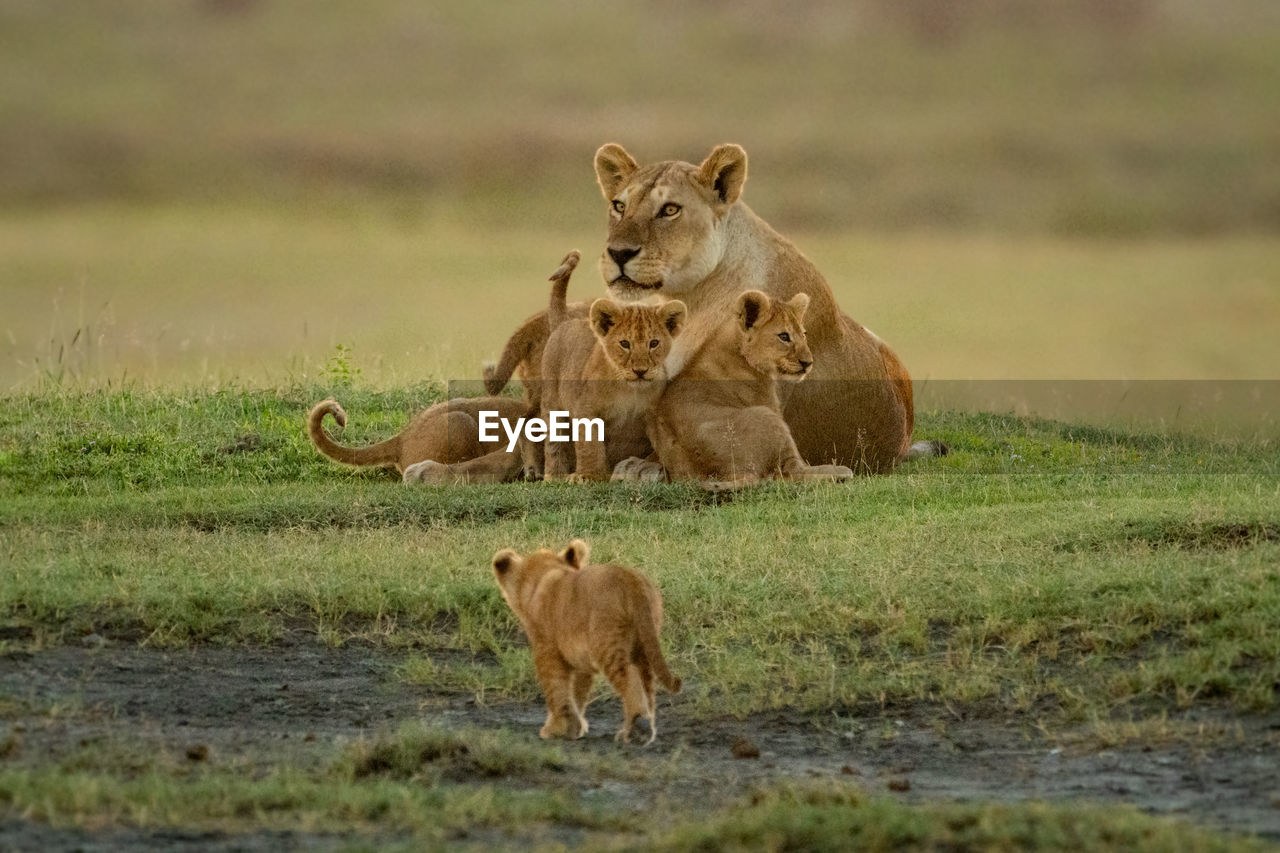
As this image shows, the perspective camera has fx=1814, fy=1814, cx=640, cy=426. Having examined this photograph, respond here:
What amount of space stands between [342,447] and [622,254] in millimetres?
2067

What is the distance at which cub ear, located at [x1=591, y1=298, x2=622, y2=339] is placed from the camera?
33.1 feet

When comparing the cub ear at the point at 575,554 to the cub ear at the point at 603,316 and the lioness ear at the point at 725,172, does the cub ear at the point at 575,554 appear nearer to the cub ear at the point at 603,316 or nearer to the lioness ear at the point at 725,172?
the cub ear at the point at 603,316

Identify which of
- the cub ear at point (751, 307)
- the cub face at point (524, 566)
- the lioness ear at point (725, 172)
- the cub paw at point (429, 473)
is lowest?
the cub face at point (524, 566)

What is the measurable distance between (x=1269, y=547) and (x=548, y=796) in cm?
411

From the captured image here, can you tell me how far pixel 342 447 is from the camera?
433 inches

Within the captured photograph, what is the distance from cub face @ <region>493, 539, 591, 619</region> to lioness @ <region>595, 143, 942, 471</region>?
4.72 meters

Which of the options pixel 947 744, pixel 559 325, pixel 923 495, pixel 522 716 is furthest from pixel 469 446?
pixel 947 744

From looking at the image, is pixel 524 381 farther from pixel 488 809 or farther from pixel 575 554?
pixel 488 809

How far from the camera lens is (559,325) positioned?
36.4 ft

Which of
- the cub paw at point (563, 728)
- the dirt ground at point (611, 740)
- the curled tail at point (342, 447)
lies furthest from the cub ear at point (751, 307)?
the cub paw at point (563, 728)

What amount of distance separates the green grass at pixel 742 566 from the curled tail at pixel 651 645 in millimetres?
856

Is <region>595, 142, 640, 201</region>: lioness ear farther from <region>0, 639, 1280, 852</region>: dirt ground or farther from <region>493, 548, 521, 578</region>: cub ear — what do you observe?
<region>493, 548, 521, 578</region>: cub ear

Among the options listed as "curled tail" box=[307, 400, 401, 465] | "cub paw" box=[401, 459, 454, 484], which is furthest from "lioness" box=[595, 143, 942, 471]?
"curled tail" box=[307, 400, 401, 465]

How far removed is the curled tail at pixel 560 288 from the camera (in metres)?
11.2
